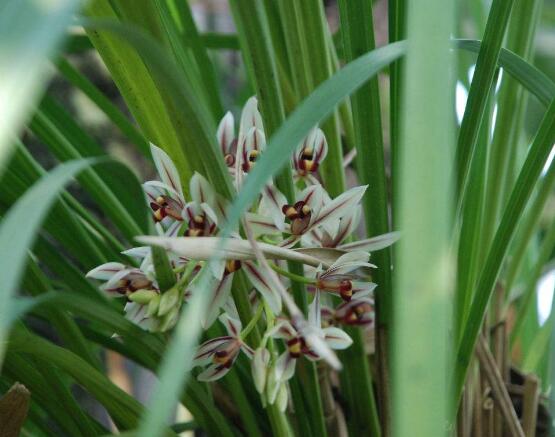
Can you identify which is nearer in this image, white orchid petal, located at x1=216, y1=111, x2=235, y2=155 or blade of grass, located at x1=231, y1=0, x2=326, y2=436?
A: blade of grass, located at x1=231, y1=0, x2=326, y2=436

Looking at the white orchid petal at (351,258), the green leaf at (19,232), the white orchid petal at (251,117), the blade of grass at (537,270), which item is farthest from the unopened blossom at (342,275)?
the blade of grass at (537,270)

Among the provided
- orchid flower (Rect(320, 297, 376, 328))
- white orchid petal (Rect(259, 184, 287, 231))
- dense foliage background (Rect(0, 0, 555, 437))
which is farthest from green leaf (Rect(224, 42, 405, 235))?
orchid flower (Rect(320, 297, 376, 328))

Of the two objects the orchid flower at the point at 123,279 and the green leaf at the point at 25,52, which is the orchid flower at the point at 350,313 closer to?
the orchid flower at the point at 123,279

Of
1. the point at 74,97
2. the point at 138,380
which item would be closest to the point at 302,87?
the point at 138,380

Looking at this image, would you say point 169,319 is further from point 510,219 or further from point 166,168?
point 510,219

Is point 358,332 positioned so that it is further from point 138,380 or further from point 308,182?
point 138,380

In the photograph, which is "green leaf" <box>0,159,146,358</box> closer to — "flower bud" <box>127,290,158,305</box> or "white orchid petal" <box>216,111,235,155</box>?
"flower bud" <box>127,290,158,305</box>
